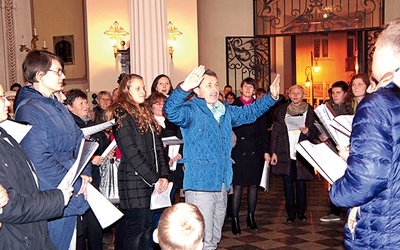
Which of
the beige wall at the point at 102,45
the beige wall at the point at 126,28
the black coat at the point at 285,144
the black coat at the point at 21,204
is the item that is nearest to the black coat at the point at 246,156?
the black coat at the point at 285,144

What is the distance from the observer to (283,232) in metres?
6.73

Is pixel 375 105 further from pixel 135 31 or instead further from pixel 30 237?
pixel 135 31

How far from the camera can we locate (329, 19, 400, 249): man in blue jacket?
2520mm

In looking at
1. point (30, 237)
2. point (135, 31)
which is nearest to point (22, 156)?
point (30, 237)

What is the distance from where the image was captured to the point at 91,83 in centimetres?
1204

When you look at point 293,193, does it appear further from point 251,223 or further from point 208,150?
point 208,150

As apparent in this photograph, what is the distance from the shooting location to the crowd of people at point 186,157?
2.55 m

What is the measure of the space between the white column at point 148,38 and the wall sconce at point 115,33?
268 cm

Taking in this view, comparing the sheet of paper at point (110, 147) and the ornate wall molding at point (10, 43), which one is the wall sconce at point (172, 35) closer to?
the ornate wall molding at point (10, 43)

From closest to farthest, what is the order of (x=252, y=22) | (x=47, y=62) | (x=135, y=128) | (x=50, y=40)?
(x=47, y=62) → (x=135, y=128) → (x=252, y=22) → (x=50, y=40)

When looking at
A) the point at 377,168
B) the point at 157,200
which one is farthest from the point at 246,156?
the point at 377,168

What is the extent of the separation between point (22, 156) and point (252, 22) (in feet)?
34.1

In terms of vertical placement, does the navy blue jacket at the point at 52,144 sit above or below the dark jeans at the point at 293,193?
above

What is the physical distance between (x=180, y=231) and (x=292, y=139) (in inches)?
186
